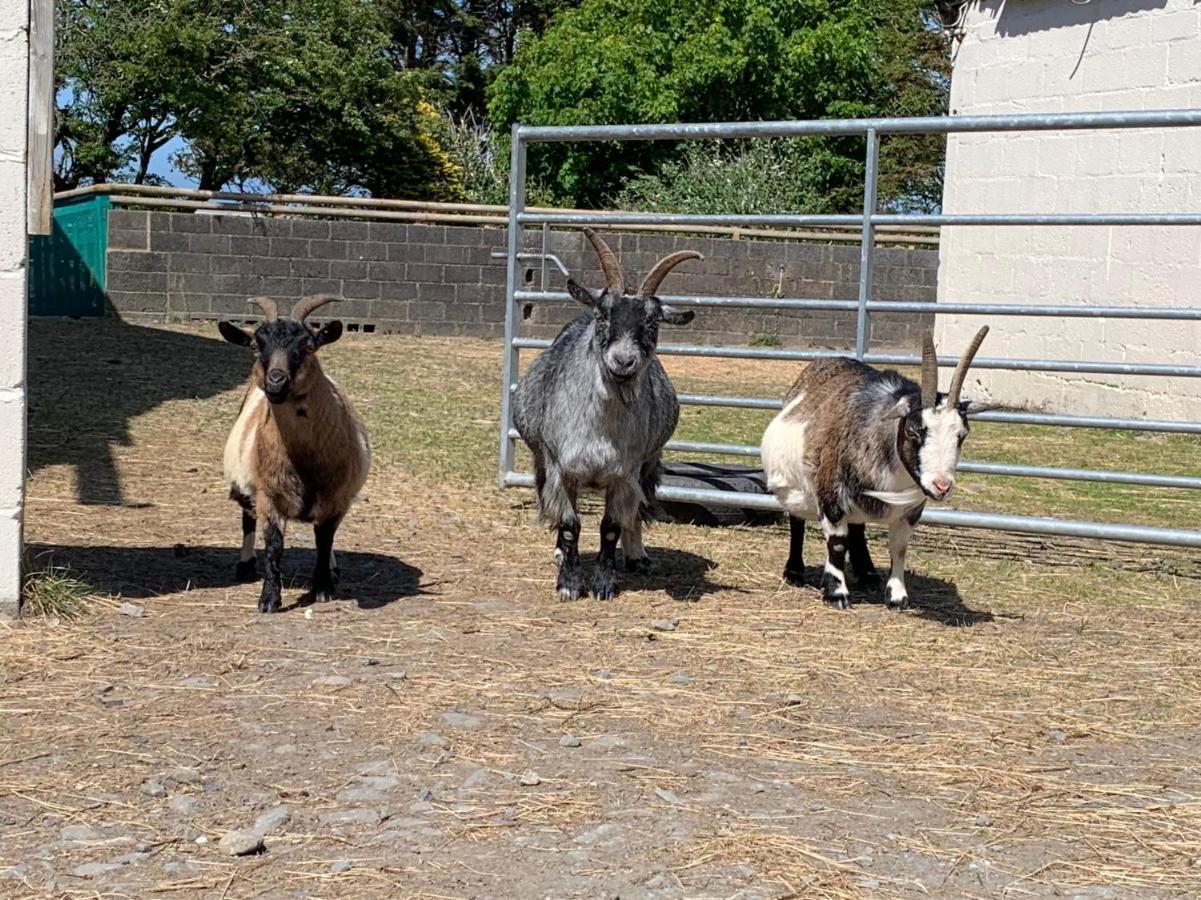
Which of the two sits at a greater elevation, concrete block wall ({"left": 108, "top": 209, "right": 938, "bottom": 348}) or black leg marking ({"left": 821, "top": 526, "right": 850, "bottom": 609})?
concrete block wall ({"left": 108, "top": 209, "right": 938, "bottom": 348})

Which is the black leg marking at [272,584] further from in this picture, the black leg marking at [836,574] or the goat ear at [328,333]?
the black leg marking at [836,574]

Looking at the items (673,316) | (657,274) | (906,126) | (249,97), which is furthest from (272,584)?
(249,97)

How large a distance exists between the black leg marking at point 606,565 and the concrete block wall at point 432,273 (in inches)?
504

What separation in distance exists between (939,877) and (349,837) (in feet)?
4.86

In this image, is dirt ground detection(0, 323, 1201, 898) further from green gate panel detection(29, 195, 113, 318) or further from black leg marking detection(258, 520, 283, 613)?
green gate panel detection(29, 195, 113, 318)

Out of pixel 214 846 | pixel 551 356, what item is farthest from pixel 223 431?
pixel 214 846

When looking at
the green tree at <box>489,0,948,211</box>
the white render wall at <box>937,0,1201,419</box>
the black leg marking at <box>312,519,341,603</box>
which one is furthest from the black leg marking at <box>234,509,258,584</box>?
the green tree at <box>489,0,948,211</box>

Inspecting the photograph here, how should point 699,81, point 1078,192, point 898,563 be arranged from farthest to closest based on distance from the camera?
1. point 699,81
2. point 1078,192
3. point 898,563

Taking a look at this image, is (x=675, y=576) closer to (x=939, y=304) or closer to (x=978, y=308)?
(x=939, y=304)

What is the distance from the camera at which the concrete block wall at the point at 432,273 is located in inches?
809

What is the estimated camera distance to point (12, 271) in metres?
5.95

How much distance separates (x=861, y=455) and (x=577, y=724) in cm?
239

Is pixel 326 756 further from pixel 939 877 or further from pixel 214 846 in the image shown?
pixel 939 877

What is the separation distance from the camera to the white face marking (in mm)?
6324
